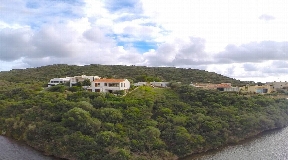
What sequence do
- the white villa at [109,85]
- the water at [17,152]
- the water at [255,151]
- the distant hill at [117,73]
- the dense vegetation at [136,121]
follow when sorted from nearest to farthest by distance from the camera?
the dense vegetation at [136,121]
the water at [17,152]
the water at [255,151]
the white villa at [109,85]
the distant hill at [117,73]

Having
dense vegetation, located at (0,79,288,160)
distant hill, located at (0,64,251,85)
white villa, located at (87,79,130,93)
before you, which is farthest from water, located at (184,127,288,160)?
distant hill, located at (0,64,251,85)

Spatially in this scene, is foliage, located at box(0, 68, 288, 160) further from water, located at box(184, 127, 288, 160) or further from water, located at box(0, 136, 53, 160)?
water, located at box(184, 127, 288, 160)

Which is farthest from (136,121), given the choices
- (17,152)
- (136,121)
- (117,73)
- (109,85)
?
(117,73)

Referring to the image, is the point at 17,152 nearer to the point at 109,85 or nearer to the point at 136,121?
the point at 136,121

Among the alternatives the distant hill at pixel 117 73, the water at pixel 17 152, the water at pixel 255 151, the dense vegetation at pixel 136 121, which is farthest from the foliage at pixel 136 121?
the distant hill at pixel 117 73

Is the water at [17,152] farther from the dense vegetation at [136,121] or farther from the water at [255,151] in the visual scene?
the water at [255,151]

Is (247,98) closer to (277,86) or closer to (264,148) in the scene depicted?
(264,148)
